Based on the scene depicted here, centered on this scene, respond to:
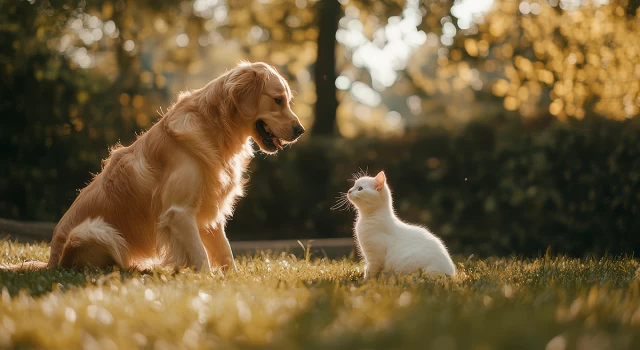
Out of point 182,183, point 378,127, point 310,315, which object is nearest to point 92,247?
point 182,183

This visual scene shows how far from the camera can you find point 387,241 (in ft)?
16.2

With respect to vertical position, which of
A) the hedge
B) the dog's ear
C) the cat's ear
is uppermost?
the dog's ear

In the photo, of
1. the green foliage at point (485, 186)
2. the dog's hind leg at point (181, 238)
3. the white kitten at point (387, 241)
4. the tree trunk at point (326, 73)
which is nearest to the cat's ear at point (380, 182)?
the white kitten at point (387, 241)

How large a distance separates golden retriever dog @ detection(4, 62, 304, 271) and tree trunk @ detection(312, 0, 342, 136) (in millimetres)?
7237

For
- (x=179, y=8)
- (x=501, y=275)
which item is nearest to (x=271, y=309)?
(x=501, y=275)

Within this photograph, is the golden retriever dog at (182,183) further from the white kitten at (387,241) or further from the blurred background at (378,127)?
the blurred background at (378,127)

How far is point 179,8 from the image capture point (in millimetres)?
12406

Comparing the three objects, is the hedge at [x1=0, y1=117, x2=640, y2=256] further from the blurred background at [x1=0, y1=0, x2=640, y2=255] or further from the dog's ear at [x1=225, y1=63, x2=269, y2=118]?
the dog's ear at [x1=225, y1=63, x2=269, y2=118]

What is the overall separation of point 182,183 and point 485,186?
215 inches

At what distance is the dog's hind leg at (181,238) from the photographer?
4.74 m

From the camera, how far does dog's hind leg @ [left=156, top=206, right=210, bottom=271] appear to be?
4742mm

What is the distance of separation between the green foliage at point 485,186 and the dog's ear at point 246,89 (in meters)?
4.73

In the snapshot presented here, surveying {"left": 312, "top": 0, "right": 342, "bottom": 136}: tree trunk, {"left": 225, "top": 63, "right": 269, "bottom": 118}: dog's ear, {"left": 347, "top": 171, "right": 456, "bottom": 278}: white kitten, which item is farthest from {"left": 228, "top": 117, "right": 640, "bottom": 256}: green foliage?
{"left": 225, "top": 63, "right": 269, "bottom": 118}: dog's ear

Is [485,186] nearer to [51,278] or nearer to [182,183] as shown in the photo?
[182,183]
